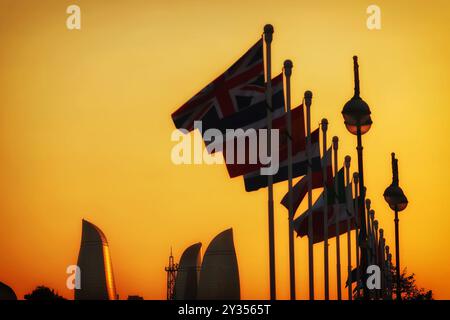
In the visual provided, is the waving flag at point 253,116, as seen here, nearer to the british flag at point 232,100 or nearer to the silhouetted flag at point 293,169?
the british flag at point 232,100

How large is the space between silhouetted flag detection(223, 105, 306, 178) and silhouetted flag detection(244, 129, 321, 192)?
0.97 ft

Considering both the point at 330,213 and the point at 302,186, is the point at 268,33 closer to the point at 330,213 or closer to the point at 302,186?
the point at 302,186

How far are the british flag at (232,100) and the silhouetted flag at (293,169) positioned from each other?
198 cm

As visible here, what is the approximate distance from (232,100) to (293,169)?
699 cm

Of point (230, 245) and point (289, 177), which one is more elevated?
point (230, 245)

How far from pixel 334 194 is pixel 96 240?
42845 millimetres

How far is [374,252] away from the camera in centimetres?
9938

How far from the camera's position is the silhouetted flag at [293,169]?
4688 centimetres

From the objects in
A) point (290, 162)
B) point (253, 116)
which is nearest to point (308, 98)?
point (290, 162)

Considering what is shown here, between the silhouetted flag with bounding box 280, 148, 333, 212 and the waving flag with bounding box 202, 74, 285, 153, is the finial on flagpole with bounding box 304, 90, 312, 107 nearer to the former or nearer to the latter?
the silhouetted flag with bounding box 280, 148, 333, 212

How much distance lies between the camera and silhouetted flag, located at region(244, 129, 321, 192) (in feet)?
154

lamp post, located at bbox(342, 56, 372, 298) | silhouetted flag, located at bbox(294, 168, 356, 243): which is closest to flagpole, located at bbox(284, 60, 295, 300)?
lamp post, located at bbox(342, 56, 372, 298)
